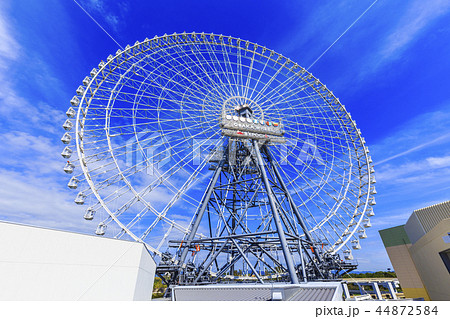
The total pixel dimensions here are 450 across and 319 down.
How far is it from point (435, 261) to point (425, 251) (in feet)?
7.62

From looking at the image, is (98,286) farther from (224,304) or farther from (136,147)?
(136,147)

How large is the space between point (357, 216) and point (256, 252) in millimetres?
11422

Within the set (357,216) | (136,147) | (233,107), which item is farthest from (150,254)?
(357,216)

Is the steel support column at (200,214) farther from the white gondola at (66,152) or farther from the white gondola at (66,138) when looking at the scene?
the white gondola at (66,138)

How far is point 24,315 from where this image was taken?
16.7 ft

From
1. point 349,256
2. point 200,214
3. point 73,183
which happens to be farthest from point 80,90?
point 349,256

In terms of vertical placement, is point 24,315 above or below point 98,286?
below

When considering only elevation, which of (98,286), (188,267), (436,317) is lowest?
(436,317)

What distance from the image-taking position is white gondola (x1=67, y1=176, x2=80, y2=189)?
1338 cm

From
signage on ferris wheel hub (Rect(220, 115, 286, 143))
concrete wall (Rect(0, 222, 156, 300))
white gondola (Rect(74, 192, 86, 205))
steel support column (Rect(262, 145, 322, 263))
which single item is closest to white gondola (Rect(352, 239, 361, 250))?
steel support column (Rect(262, 145, 322, 263))

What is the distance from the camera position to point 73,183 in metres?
13.5

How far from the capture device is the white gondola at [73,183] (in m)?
13.4

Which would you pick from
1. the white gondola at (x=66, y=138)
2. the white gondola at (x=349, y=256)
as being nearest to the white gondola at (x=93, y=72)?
the white gondola at (x=66, y=138)

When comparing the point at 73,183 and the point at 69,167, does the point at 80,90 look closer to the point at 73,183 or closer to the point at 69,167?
the point at 69,167
